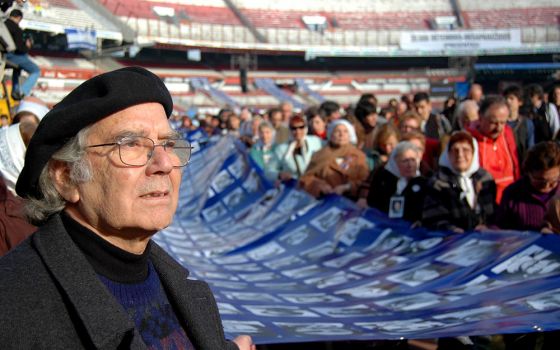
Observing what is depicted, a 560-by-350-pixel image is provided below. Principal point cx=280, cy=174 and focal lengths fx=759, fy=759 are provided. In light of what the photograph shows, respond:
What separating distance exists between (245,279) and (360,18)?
39.7 meters

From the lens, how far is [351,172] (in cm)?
666

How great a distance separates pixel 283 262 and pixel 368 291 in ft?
4.42

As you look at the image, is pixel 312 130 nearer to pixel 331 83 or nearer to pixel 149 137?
pixel 149 137

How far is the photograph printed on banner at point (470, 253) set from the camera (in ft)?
14.0

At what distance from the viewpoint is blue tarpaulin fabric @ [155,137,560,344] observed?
335 cm

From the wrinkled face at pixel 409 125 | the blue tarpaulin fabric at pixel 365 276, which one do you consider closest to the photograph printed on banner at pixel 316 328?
the blue tarpaulin fabric at pixel 365 276

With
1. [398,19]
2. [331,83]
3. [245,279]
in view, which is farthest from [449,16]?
[245,279]

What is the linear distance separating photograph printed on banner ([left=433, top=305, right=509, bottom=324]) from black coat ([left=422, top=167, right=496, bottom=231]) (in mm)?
1306

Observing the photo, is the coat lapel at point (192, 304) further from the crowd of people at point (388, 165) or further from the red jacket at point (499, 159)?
the red jacket at point (499, 159)

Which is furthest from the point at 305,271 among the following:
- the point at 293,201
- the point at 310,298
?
the point at 293,201

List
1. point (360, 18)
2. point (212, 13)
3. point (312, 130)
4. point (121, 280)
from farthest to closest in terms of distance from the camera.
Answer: point (360, 18)
point (212, 13)
point (312, 130)
point (121, 280)

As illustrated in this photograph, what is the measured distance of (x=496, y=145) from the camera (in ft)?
18.6

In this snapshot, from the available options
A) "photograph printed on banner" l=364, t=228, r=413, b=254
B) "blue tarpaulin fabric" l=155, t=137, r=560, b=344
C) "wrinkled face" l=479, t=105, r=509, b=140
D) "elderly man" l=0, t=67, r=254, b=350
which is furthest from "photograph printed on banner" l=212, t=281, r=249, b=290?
"elderly man" l=0, t=67, r=254, b=350

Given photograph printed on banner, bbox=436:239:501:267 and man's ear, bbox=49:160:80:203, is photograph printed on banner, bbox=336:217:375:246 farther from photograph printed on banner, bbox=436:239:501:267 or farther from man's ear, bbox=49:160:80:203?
man's ear, bbox=49:160:80:203
